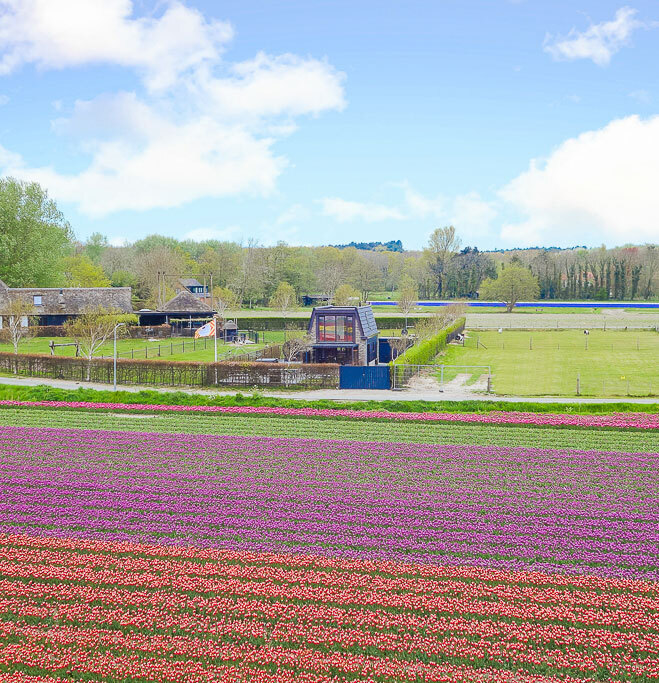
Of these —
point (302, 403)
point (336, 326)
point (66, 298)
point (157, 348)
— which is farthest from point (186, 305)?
point (302, 403)

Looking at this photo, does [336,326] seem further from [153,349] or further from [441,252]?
[441,252]

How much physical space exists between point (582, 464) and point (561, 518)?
500 cm

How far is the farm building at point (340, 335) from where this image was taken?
1544 inches

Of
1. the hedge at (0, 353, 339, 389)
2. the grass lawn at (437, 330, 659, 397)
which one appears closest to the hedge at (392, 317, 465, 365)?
the grass lawn at (437, 330, 659, 397)

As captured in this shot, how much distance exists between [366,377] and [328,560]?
20.8 metres

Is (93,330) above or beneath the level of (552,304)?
beneath

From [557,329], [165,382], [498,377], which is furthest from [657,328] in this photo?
[165,382]

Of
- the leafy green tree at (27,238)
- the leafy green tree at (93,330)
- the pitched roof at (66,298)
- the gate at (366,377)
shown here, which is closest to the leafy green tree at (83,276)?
the leafy green tree at (27,238)

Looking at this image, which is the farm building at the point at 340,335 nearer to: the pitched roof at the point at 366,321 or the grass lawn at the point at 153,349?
the pitched roof at the point at 366,321

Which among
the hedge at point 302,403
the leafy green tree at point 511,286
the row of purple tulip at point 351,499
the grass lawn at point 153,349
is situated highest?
the leafy green tree at point 511,286

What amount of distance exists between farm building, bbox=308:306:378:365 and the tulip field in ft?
58.0

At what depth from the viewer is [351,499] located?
635 inches

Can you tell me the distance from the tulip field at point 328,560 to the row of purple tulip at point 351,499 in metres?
0.07

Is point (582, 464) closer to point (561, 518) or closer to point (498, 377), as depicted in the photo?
point (561, 518)
